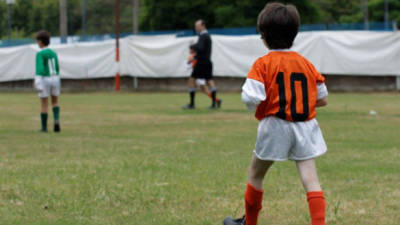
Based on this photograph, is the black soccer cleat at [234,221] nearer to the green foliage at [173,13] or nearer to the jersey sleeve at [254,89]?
the jersey sleeve at [254,89]

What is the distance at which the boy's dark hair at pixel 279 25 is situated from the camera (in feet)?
11.1

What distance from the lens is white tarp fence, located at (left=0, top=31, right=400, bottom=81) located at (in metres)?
19.8

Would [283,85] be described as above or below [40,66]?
above

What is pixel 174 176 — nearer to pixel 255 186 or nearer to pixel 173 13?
pixel 255 186

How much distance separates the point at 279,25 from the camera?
3.40 metres

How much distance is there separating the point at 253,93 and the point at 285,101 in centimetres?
20

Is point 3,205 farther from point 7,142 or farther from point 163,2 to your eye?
point 163,2

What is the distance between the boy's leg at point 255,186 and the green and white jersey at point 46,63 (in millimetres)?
6621

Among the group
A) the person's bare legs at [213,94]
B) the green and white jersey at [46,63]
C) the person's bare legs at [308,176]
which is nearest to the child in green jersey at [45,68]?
the green and white jersey at [46,63]

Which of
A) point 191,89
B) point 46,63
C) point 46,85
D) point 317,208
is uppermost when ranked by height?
point 46,63

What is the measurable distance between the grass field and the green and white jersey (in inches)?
37.9

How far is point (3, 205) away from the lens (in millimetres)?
4629

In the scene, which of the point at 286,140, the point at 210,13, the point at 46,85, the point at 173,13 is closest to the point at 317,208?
the point at 286,140

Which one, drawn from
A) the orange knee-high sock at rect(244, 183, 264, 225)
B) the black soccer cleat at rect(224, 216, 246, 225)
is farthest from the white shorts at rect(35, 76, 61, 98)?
the orange knee-high sock at rect(244, 183, 264, 225)
